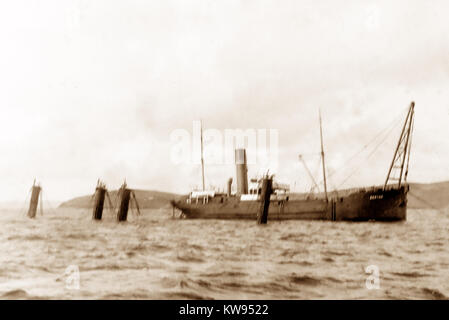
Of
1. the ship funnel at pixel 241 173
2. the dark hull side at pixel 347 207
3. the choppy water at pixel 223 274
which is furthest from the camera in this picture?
the ship funnel at pixel 241 173

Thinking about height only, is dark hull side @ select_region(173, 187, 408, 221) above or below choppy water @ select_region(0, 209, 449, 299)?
above

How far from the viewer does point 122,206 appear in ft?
127

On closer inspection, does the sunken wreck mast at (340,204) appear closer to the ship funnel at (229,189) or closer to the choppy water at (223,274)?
the ship funnel at (229,189)

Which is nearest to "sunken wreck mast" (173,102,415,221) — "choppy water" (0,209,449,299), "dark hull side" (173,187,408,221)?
"dark hull side" (173,187,408,221)

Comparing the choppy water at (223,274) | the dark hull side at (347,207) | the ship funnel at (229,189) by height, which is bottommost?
the choppy water at (223,274)

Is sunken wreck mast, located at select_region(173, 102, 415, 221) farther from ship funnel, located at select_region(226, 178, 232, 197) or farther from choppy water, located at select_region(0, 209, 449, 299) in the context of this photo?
choppy water, located at select_region(0, 209, 449, 299)

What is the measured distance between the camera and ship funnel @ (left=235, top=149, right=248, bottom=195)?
45844 millimetres

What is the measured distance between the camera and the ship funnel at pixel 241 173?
45844 millimetres

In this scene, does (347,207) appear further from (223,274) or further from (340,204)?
(223,274)

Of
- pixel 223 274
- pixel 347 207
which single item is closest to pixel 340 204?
pixel 347 207

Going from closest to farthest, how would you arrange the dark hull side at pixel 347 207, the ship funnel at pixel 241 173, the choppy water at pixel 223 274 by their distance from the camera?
1. the choppy water at pixel 223 274
2. the dark hull side at pixel 347 207
3. the ship funnel at pixel 241 173

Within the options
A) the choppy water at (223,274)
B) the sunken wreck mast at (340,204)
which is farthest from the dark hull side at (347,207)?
the choppy water at (223,274)

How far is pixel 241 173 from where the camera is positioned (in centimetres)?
4638
